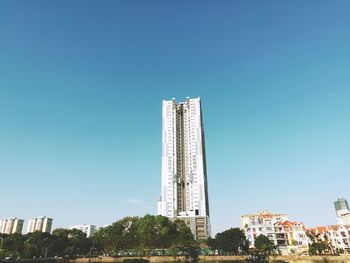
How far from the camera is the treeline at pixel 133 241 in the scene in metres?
81.7

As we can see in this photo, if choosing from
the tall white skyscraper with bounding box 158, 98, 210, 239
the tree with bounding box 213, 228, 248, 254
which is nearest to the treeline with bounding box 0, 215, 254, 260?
the tree with bounding box 213, 228, 248, 254

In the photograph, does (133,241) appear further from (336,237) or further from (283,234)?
(336,237)

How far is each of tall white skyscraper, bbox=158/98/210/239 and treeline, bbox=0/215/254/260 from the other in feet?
115

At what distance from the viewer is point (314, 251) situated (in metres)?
76.9

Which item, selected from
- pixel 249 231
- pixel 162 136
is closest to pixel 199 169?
pixel 162 136

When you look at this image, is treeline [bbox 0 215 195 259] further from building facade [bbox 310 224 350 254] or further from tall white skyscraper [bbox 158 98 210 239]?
building facade [bbox 310 224 350 254]

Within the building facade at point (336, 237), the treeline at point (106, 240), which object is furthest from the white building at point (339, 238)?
the treeline at point (106, 240)

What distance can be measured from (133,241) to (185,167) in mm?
65816

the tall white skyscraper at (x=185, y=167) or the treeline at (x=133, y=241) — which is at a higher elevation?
the tall white skyscraper at (x=185, y=167)

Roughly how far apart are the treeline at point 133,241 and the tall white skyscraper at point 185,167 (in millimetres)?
34979

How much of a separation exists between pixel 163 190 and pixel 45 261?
74486 millimetres

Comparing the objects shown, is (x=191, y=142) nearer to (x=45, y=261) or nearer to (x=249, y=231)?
(x=249, y=231)

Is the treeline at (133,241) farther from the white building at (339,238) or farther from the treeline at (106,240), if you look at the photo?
the white building at (339,238)

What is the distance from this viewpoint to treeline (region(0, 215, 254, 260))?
8169cm
